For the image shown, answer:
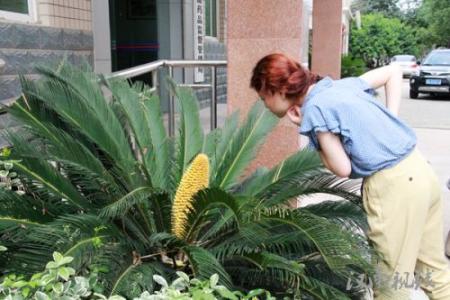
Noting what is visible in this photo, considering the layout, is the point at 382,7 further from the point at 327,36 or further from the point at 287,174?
the point at 287,174

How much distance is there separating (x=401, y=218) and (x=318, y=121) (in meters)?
0.59

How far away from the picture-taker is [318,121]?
7.53 feet

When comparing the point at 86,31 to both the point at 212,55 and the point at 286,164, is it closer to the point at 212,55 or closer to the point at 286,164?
the point at 286,164

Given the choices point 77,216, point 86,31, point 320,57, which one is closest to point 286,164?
point 77,216

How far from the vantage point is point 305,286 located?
8.25 feet

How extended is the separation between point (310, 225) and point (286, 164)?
89 centimetres

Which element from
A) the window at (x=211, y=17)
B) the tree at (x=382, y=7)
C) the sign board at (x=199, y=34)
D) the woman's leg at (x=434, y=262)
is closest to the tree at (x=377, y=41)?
the tree at (x=382, y=7)

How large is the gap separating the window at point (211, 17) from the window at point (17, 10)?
708 centimetres

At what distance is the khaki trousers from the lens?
240 cm

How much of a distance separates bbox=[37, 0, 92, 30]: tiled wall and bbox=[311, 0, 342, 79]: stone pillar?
3.97 meters

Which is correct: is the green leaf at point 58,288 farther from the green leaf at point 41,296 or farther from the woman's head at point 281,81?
the woman's head at point 281,81

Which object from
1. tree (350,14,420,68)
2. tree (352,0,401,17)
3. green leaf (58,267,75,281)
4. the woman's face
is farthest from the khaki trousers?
tree (352,0,401,17)

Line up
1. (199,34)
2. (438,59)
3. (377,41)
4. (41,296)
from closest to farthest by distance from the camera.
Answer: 1. (41,296)
2. (199,34)
3. (438,59)
4. (377,41)

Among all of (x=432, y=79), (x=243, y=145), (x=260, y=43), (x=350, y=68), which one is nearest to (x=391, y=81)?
(x=243, y=145)
